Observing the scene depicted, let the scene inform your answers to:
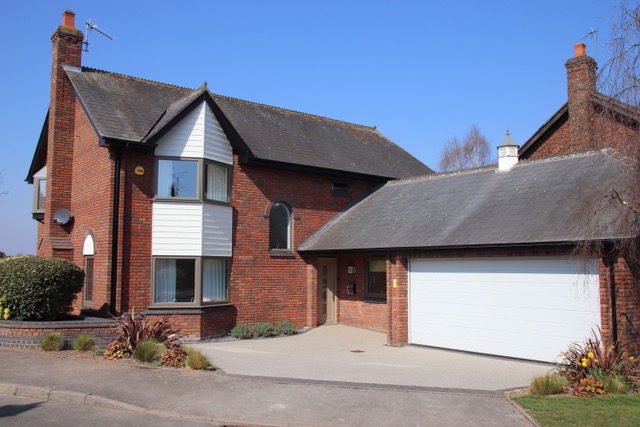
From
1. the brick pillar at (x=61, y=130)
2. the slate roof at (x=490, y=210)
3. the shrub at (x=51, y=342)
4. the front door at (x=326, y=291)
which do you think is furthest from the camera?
the front door at (x=326, y=291)

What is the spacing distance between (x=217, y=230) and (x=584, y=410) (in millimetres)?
11050

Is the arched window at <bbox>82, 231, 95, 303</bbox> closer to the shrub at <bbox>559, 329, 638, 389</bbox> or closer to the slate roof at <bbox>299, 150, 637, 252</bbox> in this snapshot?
the slate roof at <bbox>299, 150, 637, 252</bbox>

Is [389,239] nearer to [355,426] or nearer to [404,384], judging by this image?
[404,384]

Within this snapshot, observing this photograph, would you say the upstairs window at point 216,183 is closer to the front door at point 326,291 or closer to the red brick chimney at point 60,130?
the front door at point 326,291

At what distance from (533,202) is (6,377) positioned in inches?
455

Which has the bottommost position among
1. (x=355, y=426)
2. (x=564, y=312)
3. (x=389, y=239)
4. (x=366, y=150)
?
(x=355, y=426)

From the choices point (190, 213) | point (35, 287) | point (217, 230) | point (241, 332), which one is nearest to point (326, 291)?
point (241, 332)

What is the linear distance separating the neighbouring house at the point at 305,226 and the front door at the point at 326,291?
49 millimetres

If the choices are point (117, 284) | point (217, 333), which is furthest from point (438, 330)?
point (117, 284)

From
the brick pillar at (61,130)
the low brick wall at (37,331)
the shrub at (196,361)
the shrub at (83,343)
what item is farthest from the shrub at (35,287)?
the brick pillar at (61,130)

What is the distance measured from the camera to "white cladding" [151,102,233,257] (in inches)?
614

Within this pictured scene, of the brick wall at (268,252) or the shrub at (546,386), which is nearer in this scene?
the shrub at (546,386)

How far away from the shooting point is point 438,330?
47.0 feet

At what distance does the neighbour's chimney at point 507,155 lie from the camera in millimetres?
16234
